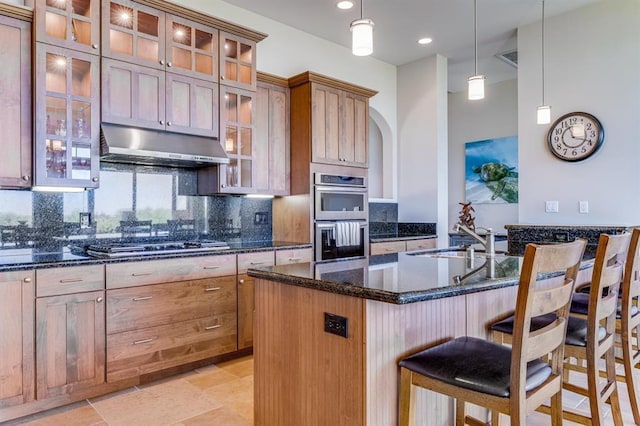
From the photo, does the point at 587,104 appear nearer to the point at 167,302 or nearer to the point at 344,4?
the point at 344,4

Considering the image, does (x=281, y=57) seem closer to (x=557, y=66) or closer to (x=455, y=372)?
(x=557, y=66)

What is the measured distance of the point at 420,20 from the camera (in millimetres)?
4406

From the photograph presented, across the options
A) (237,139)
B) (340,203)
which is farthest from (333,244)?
(237,139)

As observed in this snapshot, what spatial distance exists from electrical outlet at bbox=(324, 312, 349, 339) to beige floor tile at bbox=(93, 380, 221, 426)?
1.34m

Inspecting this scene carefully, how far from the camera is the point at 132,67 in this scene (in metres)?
3.09

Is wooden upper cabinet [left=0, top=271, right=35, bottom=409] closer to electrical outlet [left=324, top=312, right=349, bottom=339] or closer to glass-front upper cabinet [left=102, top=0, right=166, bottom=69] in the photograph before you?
glass-front upper cabinet [left=102, top=0, right=166, bottom=69]

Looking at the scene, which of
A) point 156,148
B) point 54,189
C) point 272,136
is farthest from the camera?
point 272,136

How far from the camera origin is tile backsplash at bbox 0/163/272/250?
9.69 ft

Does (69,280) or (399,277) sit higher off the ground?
(399,277)

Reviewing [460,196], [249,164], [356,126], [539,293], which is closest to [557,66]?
[356,126]

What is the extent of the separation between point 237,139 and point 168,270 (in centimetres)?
133

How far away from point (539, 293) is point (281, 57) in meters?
3.73

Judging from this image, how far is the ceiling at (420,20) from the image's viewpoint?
407 centimetres

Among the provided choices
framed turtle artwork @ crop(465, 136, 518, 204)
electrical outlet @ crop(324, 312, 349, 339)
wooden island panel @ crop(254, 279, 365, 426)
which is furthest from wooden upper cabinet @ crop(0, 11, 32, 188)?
framed turtle artwork @ crop(465, 136, 518, 204)
